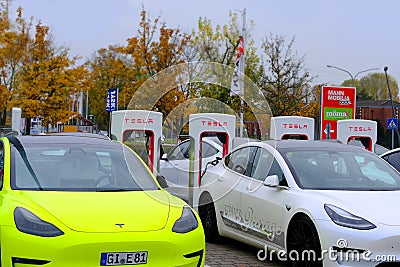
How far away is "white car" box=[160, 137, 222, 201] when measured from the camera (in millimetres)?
12344

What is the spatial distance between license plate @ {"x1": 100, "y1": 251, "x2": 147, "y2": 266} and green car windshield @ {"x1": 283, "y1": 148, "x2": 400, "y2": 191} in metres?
2.33

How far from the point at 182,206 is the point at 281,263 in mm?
1919

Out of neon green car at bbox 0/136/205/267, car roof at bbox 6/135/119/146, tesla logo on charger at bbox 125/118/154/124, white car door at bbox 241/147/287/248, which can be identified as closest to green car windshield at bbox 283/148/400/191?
white car door at bbox 241/147/287/248

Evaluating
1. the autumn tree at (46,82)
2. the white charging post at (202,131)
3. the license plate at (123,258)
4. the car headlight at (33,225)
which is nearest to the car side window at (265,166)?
the license plate at (123,258)

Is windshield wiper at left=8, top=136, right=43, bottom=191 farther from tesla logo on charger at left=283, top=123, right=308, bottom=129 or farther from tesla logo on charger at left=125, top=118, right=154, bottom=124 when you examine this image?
tesla logo on charger at left=283, top=123, right=308, bottom=129

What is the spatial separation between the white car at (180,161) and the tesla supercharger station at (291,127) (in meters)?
1.27

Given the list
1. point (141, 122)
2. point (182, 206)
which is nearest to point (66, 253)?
point (182, 206)

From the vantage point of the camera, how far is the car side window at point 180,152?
12.6m

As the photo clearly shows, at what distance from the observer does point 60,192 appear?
5.23 meters

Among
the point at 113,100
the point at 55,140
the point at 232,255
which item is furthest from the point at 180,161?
the point at 113,100

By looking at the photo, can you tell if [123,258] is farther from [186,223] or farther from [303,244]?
[303,244]

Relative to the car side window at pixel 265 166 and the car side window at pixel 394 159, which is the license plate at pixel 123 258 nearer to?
the car side window at pixel 265 166

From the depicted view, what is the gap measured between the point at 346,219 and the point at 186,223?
1506 millimetres

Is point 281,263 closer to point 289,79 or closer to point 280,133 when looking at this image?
point 280,133
